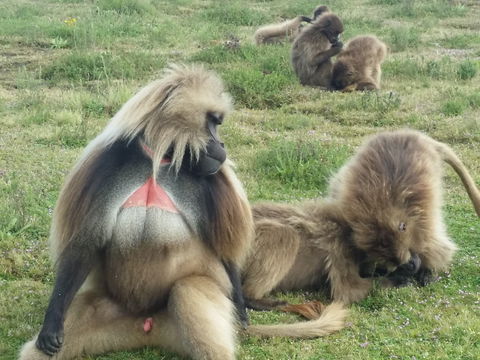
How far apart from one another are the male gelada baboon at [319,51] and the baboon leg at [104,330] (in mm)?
6833

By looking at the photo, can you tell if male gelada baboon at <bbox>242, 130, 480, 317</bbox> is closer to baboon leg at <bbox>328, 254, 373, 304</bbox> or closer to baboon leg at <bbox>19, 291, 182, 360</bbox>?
baboon leg at <bbox>328, 254, 373, 304</bbox>

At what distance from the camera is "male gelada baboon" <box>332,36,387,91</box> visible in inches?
378

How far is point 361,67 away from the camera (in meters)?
9.64

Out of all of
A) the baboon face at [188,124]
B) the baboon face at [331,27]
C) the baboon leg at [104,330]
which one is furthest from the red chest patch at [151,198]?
the baboon face at [331,27]

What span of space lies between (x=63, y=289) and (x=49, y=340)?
23 centimetres

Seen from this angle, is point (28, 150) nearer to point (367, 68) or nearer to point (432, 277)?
point (432, 277)

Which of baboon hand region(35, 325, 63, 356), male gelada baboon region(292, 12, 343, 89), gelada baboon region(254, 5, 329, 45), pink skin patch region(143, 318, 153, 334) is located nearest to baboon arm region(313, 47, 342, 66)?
male gelada baboon region(292, 12, 343, 89)

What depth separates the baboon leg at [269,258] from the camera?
14.2ft

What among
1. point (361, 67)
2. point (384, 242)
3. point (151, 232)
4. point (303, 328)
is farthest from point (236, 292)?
point (361, 67)

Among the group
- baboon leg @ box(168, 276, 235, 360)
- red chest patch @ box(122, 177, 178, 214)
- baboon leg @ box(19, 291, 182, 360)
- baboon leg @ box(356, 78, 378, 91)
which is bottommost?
baboon leg @ box(356, 78, 378, 91)

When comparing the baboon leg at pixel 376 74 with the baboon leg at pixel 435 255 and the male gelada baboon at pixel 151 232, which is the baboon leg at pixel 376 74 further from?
the male gelada baboon at pixel 151 232

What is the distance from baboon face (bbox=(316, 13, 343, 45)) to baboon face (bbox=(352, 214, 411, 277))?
240 inches

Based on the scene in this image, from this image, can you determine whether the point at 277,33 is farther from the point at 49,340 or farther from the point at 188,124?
the point at 49,340

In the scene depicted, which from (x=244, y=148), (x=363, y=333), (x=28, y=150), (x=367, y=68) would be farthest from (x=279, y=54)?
(x=363, y=333)
